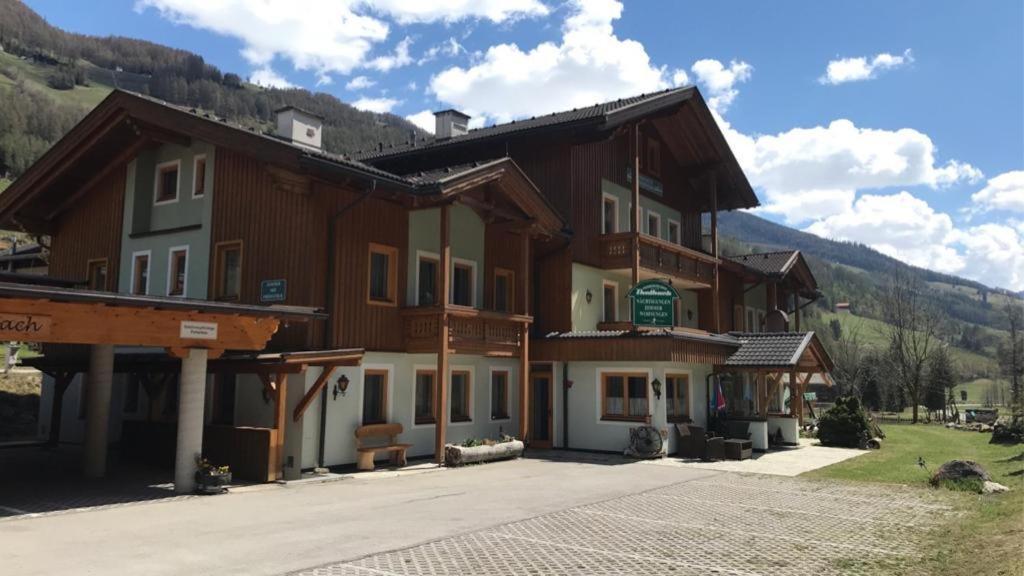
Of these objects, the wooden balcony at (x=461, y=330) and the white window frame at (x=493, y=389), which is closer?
the wooden balcony at (x=461, y=330)

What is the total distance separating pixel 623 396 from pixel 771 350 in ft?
19.0

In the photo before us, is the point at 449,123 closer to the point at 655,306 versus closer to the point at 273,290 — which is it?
the point at 655,306

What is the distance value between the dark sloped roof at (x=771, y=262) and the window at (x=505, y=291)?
13.8 meters

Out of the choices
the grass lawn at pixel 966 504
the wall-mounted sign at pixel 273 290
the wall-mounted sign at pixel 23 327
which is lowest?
the grass lawn at pixel 966 504

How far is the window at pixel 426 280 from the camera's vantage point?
19672 mm

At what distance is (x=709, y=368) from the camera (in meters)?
24.1

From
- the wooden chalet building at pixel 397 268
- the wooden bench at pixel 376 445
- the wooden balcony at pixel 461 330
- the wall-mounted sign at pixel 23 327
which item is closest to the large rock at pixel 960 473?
the wooden chalet building at pixel 397 268

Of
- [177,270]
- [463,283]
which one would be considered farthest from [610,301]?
[177,270]

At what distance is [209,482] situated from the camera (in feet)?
44.0

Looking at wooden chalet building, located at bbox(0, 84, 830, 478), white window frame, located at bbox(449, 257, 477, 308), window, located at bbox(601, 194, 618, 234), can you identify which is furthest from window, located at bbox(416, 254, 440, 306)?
window, located at bbox(601, 194, 618, 234)

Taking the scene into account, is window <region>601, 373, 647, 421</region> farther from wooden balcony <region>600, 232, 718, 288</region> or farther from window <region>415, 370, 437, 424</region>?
window <region>415, 370, 437, 424</region>

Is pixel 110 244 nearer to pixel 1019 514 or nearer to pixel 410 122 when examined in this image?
pixel 1019 514

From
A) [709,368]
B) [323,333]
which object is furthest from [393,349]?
[709,368]

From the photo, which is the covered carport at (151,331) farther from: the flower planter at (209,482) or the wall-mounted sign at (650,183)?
the wall-mounted sign at (650,183)
